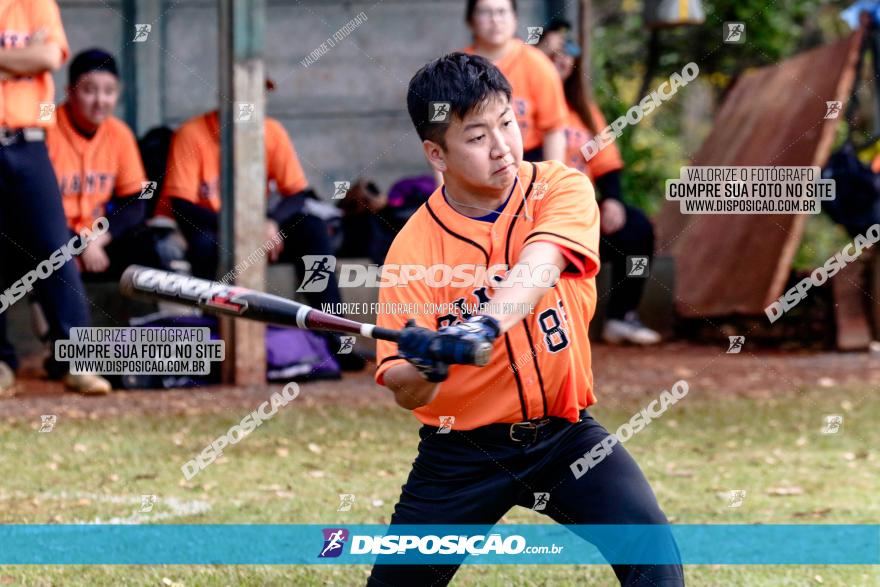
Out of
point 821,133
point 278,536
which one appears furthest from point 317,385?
point 821,133

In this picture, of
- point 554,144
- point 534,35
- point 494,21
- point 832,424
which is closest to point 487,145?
point 832,424

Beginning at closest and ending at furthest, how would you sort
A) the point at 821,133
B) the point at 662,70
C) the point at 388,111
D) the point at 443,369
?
the point at 443,369 < the point at 821,133 < the point at 388,111 < the point at 662,70

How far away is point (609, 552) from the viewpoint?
2.84 meters

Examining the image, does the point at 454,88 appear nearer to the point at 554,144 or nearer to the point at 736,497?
the point at 736,497

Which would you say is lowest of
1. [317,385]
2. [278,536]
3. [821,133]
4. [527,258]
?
[317,385]

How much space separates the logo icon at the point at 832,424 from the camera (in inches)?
239

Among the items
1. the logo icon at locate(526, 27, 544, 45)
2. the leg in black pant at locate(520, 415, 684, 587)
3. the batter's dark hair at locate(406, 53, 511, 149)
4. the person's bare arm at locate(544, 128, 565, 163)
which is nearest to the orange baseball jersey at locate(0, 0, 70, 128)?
the person's bare arm at locate(544, 128, 565, 163)

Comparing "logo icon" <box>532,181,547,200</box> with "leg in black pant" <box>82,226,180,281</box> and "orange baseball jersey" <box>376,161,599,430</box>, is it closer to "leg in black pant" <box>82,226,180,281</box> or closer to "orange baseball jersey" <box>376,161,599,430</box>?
"orange baseball jersey" <box>376,161,599,430</box>

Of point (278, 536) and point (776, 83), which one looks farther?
point (776, 83)

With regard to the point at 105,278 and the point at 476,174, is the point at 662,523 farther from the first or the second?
the point at 105,278

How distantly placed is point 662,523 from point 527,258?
0.61 meters

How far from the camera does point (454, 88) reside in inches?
118

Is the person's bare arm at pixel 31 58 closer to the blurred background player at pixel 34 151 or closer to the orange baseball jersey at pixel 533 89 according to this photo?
the blurred background player at pixel 34 151

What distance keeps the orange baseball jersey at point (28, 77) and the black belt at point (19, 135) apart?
2cm
